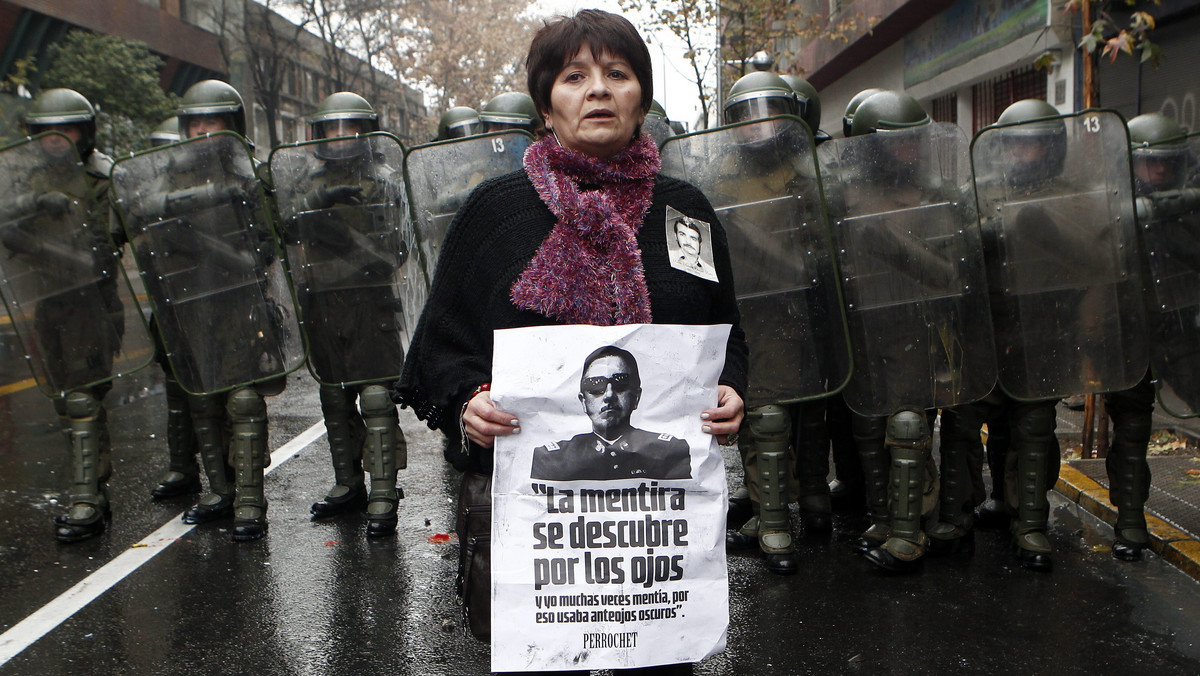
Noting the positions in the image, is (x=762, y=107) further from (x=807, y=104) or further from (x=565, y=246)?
(x=565, y=246)

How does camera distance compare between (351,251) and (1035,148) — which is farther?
(351,251)

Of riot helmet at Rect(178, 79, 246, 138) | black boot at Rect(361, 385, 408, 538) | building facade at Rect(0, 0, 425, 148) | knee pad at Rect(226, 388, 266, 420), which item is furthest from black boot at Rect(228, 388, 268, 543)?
building facade at Rect(0, 0, 425, 148)

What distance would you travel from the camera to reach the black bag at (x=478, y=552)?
85.0 inches

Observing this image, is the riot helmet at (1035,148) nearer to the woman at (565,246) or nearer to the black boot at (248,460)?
the woman at (565,246)

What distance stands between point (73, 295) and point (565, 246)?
3866mm

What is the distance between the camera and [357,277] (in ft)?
17.1

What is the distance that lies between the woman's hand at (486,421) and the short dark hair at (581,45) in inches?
24.4

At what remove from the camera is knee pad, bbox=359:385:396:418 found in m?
5.27

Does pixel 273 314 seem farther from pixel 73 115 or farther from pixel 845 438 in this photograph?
pixel 845 438

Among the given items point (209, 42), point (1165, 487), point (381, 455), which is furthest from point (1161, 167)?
point (209, 42)

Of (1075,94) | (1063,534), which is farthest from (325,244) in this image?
(1075,94)

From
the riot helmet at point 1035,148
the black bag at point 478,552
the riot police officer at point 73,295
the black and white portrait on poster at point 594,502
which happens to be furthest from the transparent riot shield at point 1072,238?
the riot police officer at point 73,295

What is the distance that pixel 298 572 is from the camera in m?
4.73

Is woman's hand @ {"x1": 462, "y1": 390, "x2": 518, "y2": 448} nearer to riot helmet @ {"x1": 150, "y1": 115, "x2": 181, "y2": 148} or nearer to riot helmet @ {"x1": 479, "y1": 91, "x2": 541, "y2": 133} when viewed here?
riot helmet @ {"x1": 479, "y1": 91, "x2": 541, "y2": 133}
